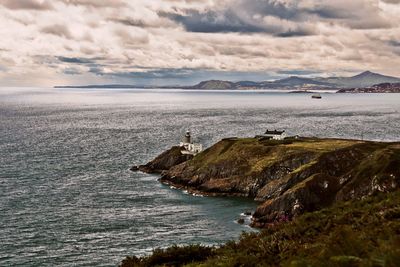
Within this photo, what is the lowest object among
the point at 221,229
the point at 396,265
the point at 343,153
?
the point at 221,229

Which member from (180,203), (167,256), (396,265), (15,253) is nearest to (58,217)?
(15,253)

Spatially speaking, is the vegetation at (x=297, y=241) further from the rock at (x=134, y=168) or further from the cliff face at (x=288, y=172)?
the rock at (x=134, y=168)

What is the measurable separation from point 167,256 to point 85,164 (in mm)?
91506

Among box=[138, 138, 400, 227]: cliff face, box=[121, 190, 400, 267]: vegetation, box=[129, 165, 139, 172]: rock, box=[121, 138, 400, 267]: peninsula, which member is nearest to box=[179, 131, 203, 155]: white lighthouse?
box=[121, 138, 400, 267]: peninsula

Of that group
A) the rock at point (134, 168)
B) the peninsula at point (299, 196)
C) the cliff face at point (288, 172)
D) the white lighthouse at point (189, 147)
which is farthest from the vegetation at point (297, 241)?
the white lighthouse at point (189, 147)

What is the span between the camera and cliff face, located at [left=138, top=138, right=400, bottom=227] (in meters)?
76.1

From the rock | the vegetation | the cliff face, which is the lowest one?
the rock

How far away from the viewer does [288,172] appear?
317 ft

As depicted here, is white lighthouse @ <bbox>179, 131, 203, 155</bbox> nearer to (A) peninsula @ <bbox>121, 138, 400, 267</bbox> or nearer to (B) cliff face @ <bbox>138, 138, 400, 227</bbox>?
(A) peninsula @ <bbox>121, 138, 400, 267</bbox>

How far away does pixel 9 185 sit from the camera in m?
93.7

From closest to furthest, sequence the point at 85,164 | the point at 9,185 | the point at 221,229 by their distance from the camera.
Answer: the point at 221,229 < the point at 9,185 < the point at 85,164

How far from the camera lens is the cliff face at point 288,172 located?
7606cm

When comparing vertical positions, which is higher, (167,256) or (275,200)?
(167,256)

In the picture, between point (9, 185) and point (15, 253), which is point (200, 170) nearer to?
point (9, 185)
